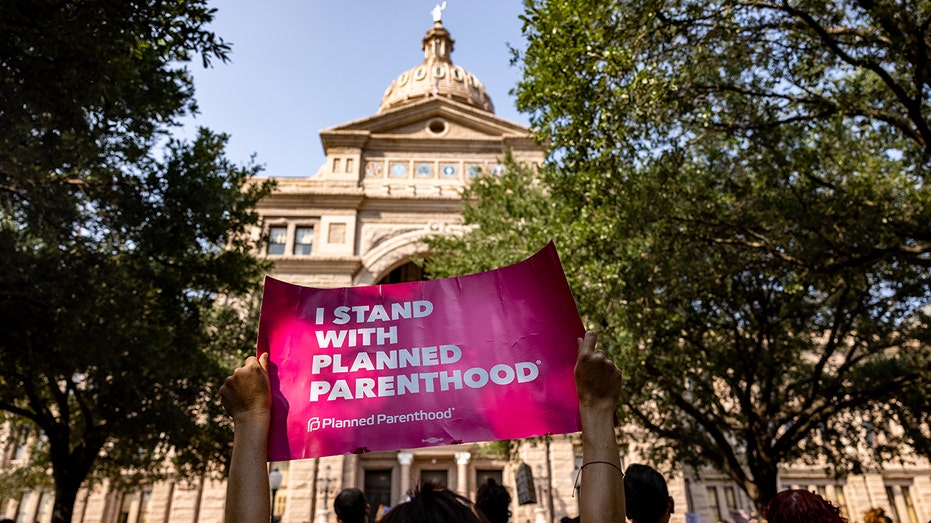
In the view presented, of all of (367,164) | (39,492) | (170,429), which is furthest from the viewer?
(367,164)

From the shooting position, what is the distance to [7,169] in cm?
1014

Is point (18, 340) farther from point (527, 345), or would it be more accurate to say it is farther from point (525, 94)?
point (527, 345)

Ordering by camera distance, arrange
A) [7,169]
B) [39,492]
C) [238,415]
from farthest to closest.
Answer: [39,492]
[7,169]
[238,415]

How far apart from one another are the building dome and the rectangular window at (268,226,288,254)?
14365 mm

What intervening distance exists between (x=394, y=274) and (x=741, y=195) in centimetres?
2409

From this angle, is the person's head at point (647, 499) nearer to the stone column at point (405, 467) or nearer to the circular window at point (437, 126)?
the stone column at point (405, 467)

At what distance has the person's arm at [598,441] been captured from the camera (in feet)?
8.09

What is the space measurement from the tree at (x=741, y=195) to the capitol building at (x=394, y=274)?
11.9 m

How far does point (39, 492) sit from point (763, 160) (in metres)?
33.8

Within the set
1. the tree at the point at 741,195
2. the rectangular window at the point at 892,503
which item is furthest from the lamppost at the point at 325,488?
the rectangular window at the point at 892,503

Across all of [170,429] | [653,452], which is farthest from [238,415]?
[653,452]

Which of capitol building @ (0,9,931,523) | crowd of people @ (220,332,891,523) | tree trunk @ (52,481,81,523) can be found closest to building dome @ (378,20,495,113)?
capitol building @ (0,9,931,523)

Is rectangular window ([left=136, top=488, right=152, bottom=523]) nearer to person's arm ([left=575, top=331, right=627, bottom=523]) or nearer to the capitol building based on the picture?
the capitol building

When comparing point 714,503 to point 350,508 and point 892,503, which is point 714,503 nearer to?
point 892,503
